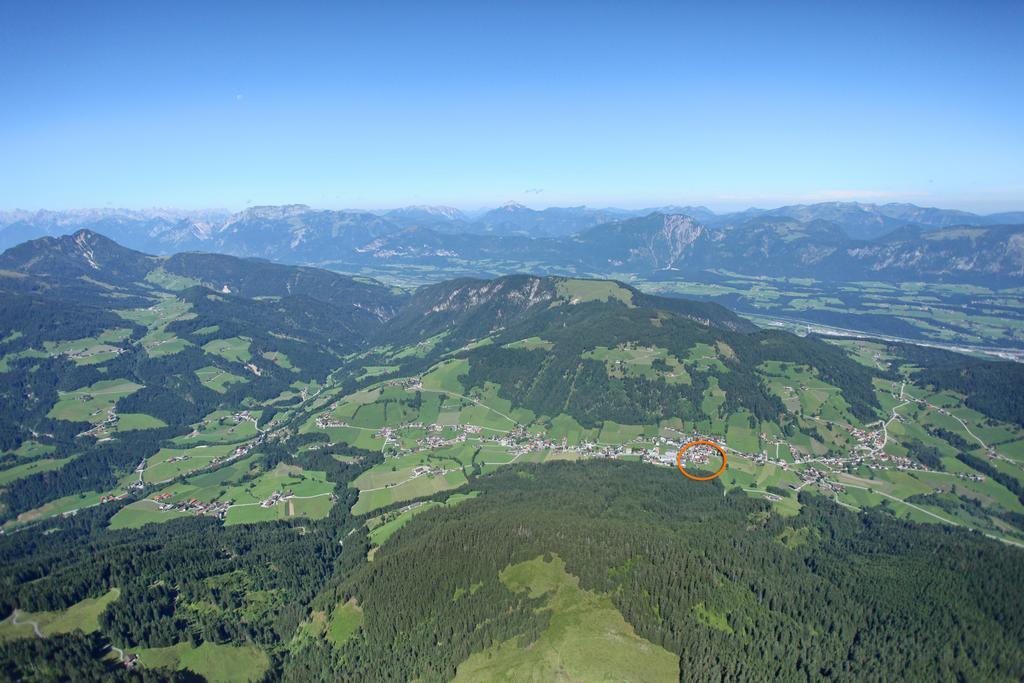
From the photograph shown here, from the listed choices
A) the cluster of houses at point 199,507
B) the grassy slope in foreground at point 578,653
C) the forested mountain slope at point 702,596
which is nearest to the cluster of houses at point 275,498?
the cluster of houses at point 199,507

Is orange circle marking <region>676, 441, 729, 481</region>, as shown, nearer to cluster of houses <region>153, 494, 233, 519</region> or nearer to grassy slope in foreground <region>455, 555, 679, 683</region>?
grassy slope in foreground <region>455, 555, 679, 683</region>

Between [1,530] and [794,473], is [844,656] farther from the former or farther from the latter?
[1,530]

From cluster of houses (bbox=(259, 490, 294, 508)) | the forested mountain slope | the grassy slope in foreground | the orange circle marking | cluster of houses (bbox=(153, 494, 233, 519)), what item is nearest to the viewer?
the grassy slope in foreground

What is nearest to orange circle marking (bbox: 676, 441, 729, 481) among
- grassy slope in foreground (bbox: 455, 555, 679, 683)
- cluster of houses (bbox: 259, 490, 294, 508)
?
grassy slope in foreground (bbox: 455, 555, 679, 683)

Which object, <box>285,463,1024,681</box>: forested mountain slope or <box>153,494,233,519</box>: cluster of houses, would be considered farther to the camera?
<box>153,494,233,519</box>: cluster of houses

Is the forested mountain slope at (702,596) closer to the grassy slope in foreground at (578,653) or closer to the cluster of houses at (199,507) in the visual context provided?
the grassy slope in foreground at (578,653)

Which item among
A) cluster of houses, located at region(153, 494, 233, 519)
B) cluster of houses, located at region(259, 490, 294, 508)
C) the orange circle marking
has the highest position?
the orange circle marking

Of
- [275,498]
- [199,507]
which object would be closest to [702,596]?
[275,498]

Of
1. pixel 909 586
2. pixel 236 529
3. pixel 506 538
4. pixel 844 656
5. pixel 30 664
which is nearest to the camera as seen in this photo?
pixel 30 664

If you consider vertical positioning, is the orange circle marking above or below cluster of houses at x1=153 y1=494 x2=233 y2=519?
above

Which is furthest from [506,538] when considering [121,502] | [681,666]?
[121,502]

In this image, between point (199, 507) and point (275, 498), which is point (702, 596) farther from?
point (199, 507)
